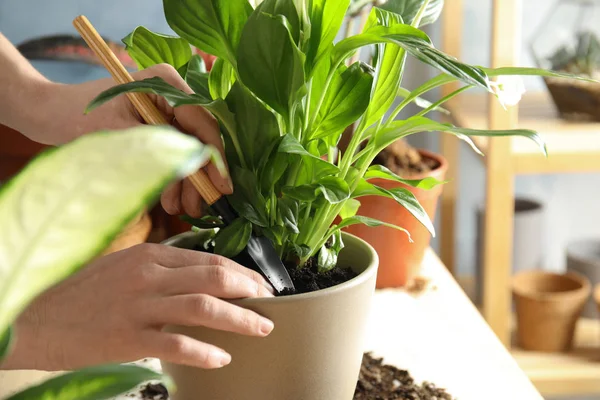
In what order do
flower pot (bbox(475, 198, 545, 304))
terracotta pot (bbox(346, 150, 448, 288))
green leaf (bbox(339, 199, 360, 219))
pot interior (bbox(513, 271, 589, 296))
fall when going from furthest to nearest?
flower pot (bbox(475, 198, 545, 304))
pot interior (bbox(513, 271, 589, 296))
terracotta pot (bbox(346, 150, 448, 288))
green leaf (bbox(339, 199, 360, 219))

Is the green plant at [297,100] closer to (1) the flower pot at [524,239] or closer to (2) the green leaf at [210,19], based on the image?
(2) the green leaf at [210,19]

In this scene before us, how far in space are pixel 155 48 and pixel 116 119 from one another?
77 mm

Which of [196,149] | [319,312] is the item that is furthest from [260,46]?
[196,149]

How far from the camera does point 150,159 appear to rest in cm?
16

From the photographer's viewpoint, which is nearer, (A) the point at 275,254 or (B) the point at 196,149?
(B) the point at 196,149

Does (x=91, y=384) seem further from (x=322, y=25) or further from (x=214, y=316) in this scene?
(x=322, y=25)

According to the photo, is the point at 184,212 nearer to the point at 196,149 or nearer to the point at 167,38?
the point at 167,38

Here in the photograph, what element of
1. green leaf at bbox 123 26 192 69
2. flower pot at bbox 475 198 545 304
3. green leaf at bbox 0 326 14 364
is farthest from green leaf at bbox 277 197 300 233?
flower pot at bbox 475 198 545 304

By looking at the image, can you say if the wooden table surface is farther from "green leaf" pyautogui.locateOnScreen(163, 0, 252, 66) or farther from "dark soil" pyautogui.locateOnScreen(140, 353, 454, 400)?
"green leaf" pyautogui.locateOnScreen(163, 0, 252, 66)

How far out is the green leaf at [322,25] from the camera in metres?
0.53

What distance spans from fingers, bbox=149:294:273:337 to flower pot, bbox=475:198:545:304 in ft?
4.35

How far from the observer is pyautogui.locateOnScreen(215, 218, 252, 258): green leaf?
1.83 ft

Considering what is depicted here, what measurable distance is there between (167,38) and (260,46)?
0.21m

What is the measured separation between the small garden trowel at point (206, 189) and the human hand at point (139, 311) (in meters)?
0.02
